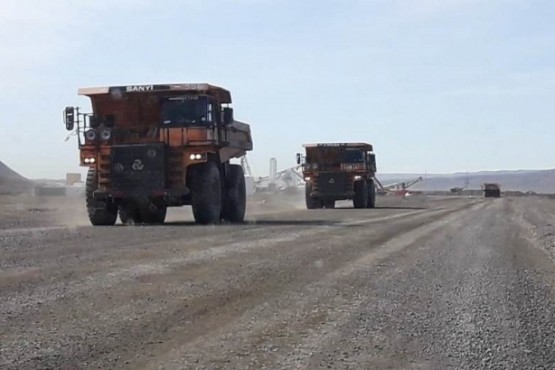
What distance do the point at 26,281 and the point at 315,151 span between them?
33441 millimetres

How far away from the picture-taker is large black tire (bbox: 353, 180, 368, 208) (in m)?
43.2

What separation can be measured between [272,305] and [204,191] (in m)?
13.9

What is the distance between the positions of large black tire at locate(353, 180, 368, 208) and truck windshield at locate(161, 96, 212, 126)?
2099cm

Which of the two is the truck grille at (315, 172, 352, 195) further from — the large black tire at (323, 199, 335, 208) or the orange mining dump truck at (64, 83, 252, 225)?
the orange mining dump truck at (64, 83, 252, 225)

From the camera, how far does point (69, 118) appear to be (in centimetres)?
2294

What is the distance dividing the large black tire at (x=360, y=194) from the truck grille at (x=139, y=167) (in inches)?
845

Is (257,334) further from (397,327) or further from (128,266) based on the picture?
(128,266)

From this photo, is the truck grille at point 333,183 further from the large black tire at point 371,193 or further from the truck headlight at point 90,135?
the truck headlight at point 90,135

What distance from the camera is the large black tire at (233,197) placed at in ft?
84.5

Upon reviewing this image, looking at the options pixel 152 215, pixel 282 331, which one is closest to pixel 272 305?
pixel 282 331

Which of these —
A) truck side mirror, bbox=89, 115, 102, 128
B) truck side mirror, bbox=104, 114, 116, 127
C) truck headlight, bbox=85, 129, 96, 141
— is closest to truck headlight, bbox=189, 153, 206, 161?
truck side mirror, bbox=104, 114, 116, 127

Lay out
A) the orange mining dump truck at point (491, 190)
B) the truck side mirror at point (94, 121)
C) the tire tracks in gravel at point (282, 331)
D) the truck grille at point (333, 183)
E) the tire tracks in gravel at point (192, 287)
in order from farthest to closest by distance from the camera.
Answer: the orange mining dump truck at point (491, 190) < the truck grille at point (333, 183) < the truck side mirror at point (94, 121) < the tire tracks in gravel at point (192, 287) < the tire tracks in gravel at point (282, 331)

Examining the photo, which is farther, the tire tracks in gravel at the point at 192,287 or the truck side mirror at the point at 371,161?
the truck side mirror at the point at 371,161

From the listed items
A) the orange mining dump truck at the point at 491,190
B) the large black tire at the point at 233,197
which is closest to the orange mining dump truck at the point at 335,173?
the large black tire at the point at 233,197
